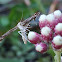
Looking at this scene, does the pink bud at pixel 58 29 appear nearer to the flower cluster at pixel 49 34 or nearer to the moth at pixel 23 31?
the flower cluster at pixel 49 34

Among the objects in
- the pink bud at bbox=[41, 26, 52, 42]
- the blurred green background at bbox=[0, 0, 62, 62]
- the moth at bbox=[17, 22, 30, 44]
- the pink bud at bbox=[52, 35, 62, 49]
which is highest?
the blurred green background at bbox=[0, 0, 62, 62]

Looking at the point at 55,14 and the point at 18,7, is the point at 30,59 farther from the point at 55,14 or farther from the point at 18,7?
the point at 55,14

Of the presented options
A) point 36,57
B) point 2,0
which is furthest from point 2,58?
point 2,0

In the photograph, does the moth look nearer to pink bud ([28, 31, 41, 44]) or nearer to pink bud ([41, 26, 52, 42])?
pink bud ([28, 31, 41, 44])

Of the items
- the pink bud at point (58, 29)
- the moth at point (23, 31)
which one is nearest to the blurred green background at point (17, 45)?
the moth at point (23, 31)

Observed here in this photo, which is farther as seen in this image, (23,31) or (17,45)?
(17,45)

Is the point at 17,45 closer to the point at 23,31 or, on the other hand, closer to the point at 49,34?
the point at 23,31

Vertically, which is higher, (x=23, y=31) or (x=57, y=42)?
(x=23, y=31)

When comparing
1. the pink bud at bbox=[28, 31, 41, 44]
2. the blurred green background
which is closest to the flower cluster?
the pink bud at bbox=[28, 31, 41, 44]

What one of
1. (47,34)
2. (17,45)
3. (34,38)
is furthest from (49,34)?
(17,45)
